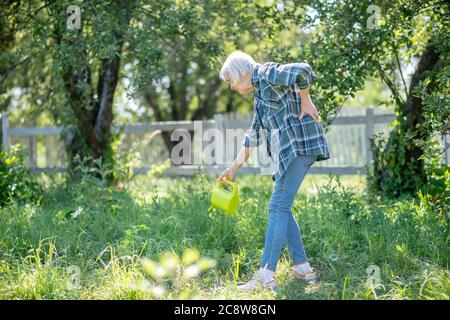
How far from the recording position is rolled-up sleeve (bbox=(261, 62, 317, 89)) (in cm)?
342

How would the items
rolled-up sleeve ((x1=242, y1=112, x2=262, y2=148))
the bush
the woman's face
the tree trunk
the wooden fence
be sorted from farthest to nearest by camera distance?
the wooden fence → the bush → the tree trunk → rolled-up sleeve ((x1=242, y1=112, x2=262, y2=148)) → the woman's face

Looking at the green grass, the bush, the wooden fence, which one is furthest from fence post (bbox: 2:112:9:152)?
the green grass

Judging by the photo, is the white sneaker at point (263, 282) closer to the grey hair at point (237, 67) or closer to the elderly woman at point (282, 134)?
the elderly woman at point (282, 134)

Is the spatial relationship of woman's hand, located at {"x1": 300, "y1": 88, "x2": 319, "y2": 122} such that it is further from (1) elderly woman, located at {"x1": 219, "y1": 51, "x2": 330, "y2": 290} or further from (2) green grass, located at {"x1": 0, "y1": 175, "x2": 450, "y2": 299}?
(2) green grass, located at {"x1": 0, "y1": 175, "x2": 450, "y2": 299}

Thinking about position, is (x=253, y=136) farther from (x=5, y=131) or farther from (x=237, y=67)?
(x=5, y=131)

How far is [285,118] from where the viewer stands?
3.59 metres

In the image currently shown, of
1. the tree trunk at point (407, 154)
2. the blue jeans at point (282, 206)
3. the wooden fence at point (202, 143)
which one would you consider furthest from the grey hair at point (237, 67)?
the wooden fence at point (202, 143)

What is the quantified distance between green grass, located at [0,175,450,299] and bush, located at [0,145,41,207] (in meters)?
0.70

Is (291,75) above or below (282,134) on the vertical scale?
above

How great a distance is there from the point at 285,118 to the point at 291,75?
30 centimetres

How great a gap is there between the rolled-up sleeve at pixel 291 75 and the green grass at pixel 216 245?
1.25 meters

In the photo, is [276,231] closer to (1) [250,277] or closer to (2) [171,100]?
(1) [250,277]

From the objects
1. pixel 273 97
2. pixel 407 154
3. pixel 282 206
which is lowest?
pixel 282 206

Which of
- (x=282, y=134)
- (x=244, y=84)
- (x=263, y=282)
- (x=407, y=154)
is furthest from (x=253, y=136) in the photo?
(x=407, y=154)
